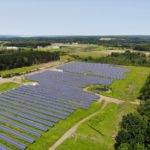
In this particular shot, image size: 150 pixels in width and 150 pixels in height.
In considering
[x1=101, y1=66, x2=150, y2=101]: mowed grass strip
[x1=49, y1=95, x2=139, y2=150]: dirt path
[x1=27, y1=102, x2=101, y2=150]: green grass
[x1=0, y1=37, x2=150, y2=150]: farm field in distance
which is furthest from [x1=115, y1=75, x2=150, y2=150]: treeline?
[x1=101, y1=66, x2=150, y2=101]: mowed grass strip

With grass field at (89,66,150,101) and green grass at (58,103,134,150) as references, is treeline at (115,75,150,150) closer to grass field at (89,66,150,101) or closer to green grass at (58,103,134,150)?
green grass at (58,103,134,150)

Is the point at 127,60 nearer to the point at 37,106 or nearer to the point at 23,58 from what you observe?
the point at 23,58

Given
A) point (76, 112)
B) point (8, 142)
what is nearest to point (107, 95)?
point (76, 112)

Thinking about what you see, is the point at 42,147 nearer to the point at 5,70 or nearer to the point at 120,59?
the point at 5,70

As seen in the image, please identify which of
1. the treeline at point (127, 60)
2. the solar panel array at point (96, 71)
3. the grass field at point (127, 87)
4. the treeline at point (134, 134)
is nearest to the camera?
the treeline at point (134, 134)

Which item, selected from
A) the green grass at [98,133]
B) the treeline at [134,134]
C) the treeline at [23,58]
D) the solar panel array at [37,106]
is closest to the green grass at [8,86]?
the solar panel array at [37,106]

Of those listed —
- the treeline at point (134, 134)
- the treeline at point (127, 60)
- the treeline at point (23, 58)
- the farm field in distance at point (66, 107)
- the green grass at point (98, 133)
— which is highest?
the treeline at point (23, 58)

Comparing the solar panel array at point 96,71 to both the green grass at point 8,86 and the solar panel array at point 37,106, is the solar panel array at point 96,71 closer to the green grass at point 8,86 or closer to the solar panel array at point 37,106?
the solar panel array at point 37,106
